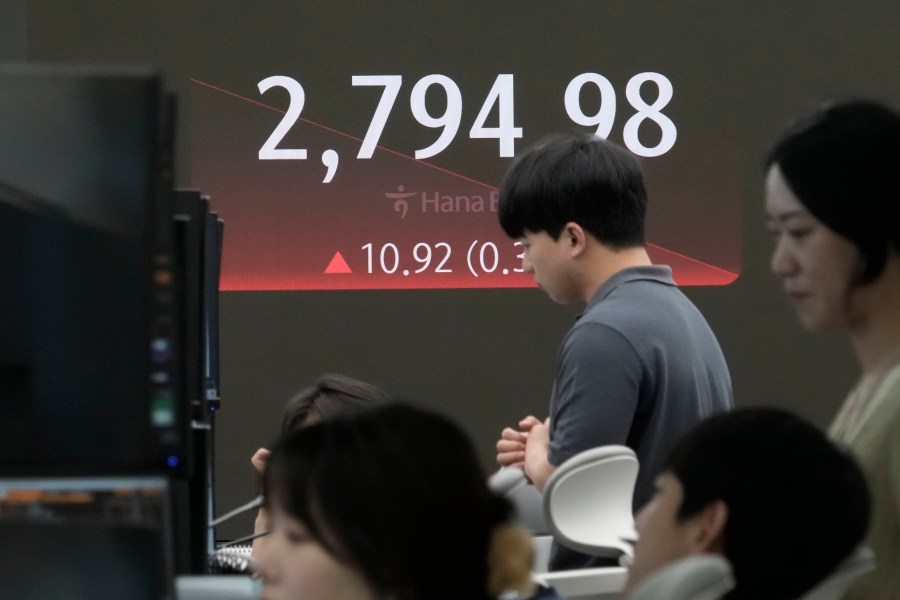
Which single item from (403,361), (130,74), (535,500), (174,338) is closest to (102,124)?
(130,74)

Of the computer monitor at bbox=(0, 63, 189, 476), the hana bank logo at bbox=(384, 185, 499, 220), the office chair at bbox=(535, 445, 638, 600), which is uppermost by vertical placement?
the hana bank logo at bbox=(384, 185, 499, 220)

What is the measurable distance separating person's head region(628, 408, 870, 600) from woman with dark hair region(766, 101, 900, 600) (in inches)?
3.2

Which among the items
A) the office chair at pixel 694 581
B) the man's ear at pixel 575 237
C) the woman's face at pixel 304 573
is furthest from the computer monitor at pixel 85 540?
the man's ear at pixel 575 237

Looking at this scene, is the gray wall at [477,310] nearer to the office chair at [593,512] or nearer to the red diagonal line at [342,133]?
the red diagonal line at [342,133]

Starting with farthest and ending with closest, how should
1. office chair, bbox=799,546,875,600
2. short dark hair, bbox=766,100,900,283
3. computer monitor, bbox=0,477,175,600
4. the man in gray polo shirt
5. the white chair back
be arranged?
the man in gray polo shirt
the white chair back
short dark hair, bbox=766,100,900,283
office chair, bbox=799,546,875,600
computer monitor, bbox=0,477,175,600

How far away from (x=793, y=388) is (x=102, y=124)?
430 cm

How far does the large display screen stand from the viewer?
15.9 ft

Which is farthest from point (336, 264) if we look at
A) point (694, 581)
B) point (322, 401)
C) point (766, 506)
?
point (694, 581)

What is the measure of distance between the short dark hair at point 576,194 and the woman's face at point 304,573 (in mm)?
1143

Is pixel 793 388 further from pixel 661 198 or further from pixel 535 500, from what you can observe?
pixel 535 500

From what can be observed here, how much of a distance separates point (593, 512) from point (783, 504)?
0.37 m

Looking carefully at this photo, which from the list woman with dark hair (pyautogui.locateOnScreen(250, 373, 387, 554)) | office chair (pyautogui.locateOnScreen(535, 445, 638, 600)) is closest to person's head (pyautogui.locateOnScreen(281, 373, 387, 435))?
woman with dark hair (pyautogui.locateOnScreen(250, 373, 387, 554))

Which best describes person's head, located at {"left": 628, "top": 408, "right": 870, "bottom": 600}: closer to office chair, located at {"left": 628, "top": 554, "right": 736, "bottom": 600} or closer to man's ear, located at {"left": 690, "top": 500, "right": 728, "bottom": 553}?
man's ear, located at {"left": 690, "top": 500, "right": 728, "bottom": 553}

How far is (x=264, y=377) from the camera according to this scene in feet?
16.0
